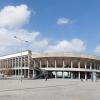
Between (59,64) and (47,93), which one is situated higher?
(59,64)

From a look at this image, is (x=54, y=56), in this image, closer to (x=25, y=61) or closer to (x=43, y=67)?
(x=43, y=67)

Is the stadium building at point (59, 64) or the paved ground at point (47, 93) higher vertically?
the stadium building at point (59, 64)

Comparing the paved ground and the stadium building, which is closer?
the paved ground

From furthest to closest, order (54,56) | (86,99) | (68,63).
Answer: (68,63), (54,56), (86,99)

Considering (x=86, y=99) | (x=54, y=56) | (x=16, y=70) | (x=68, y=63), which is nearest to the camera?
(x=86, y=99)

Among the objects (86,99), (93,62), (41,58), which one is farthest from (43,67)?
(86,99)

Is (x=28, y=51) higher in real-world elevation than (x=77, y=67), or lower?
higher

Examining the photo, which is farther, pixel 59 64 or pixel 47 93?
pixel 59 64

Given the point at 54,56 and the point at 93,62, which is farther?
the point at 93,62

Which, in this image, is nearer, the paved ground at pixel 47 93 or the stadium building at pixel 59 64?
the paved ground at pixel 47 93

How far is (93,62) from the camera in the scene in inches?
3979

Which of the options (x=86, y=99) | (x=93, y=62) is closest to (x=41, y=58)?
(x=93, y=62)

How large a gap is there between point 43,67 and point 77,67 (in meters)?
14.7

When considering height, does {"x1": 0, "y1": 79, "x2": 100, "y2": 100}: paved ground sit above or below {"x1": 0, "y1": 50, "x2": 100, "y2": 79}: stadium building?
below
